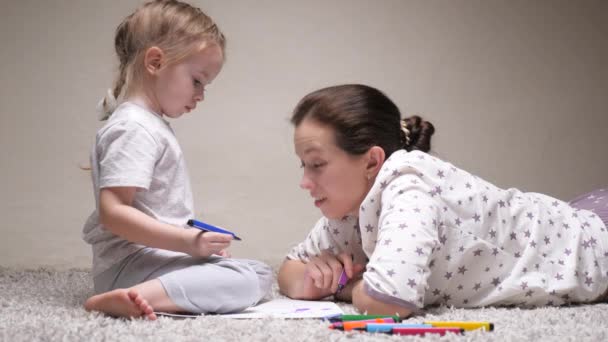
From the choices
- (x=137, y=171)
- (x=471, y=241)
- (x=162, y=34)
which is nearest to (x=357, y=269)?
(x=471, y=241)

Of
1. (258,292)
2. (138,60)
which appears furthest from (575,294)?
(138,60)

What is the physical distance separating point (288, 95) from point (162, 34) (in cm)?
93

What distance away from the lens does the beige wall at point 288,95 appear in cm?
207

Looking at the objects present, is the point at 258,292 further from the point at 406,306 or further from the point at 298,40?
the point at 298,40

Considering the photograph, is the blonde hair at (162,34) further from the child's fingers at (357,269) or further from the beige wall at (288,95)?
the beige wall at (288,95)

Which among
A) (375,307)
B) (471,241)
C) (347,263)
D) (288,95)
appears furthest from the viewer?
(288,95)

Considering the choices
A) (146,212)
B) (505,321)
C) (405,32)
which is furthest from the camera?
(405,32)

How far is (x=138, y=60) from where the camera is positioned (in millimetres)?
1297

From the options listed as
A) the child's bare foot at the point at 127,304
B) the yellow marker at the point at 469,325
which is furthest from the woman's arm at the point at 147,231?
the yellow marker at the point at 469,325

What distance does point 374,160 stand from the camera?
1299 millimetres

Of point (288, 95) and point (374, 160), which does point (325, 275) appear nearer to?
point (374, 160)

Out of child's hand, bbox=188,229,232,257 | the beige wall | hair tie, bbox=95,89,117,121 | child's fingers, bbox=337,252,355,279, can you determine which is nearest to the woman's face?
child's fingers, bbox=337,252,355,279

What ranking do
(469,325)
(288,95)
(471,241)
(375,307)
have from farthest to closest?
(288,95), (471,241), (375,307), (469,325)

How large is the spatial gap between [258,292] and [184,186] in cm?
23
